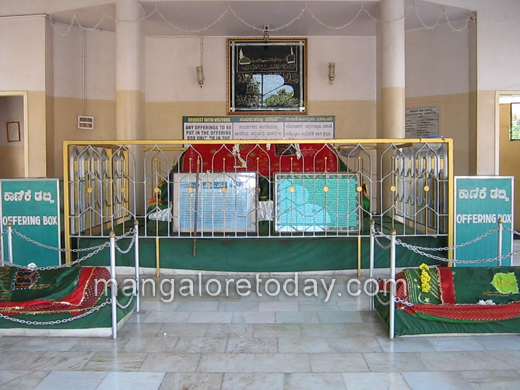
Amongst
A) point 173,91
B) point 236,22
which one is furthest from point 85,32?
point 236,22

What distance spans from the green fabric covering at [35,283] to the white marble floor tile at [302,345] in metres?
1.70

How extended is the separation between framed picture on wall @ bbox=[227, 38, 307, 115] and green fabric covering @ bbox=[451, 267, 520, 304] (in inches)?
219

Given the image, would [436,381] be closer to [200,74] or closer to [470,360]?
[470,360]

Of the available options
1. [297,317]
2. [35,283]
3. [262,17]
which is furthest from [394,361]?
[262,17]

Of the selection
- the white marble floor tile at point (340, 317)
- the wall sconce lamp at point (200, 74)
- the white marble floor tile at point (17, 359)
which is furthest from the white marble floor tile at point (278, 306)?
the wall sconce lamp at point (200, 74)

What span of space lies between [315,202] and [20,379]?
339cm

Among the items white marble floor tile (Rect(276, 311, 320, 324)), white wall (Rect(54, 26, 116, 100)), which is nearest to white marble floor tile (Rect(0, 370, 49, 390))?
white marble floor tile (Rect(276, 311, 320, 324))

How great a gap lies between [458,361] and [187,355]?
1801mm

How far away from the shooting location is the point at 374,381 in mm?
2816

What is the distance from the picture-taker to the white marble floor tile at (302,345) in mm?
3299

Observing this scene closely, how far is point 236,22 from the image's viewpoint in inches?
322

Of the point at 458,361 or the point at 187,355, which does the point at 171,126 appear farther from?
the point at 458,361

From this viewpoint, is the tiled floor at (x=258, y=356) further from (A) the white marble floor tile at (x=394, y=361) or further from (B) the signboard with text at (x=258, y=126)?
(B) the signboard with text at (x=258, y=126)

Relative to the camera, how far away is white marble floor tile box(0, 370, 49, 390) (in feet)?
9.07
